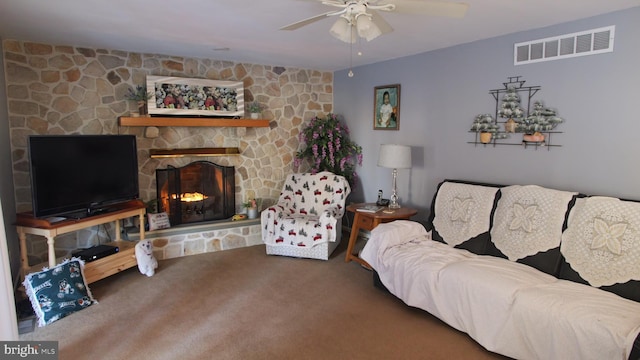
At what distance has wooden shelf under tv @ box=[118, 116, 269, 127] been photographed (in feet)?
13.3

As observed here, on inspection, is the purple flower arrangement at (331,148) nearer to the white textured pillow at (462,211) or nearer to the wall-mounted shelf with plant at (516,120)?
the white textured pillow at (462,211)

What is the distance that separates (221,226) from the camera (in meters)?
4.55

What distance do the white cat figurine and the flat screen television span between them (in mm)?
488

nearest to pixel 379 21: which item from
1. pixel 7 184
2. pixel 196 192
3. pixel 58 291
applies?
pixel 58 291

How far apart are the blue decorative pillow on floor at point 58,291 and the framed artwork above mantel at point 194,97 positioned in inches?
71.0

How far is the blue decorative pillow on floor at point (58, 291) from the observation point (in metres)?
2.91

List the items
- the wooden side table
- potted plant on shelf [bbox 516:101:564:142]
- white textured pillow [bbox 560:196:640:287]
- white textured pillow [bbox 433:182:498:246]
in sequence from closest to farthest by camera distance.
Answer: white textured pillow [bbox 560:196:640:287] → potted plant on shelf [bbox 516:101:564:142] → white textured pillow [bbox 433:182:498:246] → the wooden side table

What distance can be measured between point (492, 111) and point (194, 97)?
3122mm

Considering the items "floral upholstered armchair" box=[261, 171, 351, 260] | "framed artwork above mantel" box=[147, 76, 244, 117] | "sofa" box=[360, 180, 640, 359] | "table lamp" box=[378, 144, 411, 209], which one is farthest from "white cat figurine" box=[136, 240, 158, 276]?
"table lamp" box=[378, 144, 411, 209]

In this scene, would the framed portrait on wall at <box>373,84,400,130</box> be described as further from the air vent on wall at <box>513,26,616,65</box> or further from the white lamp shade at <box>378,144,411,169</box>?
the air vent on wall at <box>513,26,616,65</box>

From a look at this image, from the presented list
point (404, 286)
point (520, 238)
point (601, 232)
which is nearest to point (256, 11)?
point (404, 286)

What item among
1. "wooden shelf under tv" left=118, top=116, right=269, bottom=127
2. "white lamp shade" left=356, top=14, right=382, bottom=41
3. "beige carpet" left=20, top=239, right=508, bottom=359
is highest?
"white lamp shade" left=356, top=14, right=382, bottom=41

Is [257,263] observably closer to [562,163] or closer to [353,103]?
[353,103]

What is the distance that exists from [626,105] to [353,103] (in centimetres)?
303
